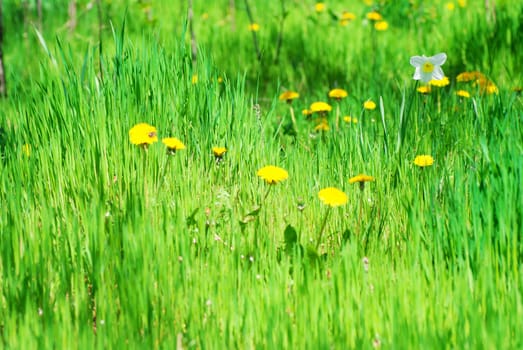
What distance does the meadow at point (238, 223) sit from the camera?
65.8 inches

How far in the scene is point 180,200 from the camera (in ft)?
7.29

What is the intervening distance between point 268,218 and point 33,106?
948 millimetres

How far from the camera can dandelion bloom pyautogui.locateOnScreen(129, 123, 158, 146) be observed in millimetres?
2184

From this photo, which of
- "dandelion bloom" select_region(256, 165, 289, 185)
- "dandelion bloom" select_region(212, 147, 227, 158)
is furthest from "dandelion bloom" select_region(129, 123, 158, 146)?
"dandelion bloom" select_region(256, 165, 289, 185)

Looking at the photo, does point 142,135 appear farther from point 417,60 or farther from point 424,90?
point 424,90

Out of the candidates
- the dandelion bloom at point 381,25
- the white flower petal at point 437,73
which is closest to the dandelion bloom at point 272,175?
the white flower petal at point 437,73

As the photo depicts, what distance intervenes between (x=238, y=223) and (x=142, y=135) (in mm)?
399

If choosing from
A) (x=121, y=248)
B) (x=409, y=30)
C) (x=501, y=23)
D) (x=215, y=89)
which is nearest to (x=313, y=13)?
(x=409, y=30)

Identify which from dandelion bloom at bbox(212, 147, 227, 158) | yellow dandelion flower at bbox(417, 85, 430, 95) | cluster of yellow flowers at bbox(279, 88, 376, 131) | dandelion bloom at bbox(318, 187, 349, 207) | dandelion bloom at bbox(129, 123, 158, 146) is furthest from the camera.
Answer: cluster of yellow flowers at bbox(279, 88, 376, 131)

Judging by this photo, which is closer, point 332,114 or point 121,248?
point 121,248

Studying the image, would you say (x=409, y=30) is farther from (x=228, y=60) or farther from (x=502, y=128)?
(x=502, y=128)

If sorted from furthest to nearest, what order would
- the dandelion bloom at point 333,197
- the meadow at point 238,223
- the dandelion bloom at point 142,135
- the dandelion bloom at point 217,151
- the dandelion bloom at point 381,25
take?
the dandelion bloom at point 381,25 < the dandelion bloom at point 217,151 < the dandelion bloom at point 142,135 < the dandelion bloom at point 333,197 < the meadow at point 238,223

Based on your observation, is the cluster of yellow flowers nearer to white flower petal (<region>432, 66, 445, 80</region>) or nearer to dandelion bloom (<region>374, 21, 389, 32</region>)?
white flower petal (<region>432, 66, 445, 80</region>)

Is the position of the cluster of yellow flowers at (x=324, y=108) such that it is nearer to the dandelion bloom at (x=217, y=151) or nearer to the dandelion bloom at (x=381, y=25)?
the dandelion bloom at (x=217, y=151)
